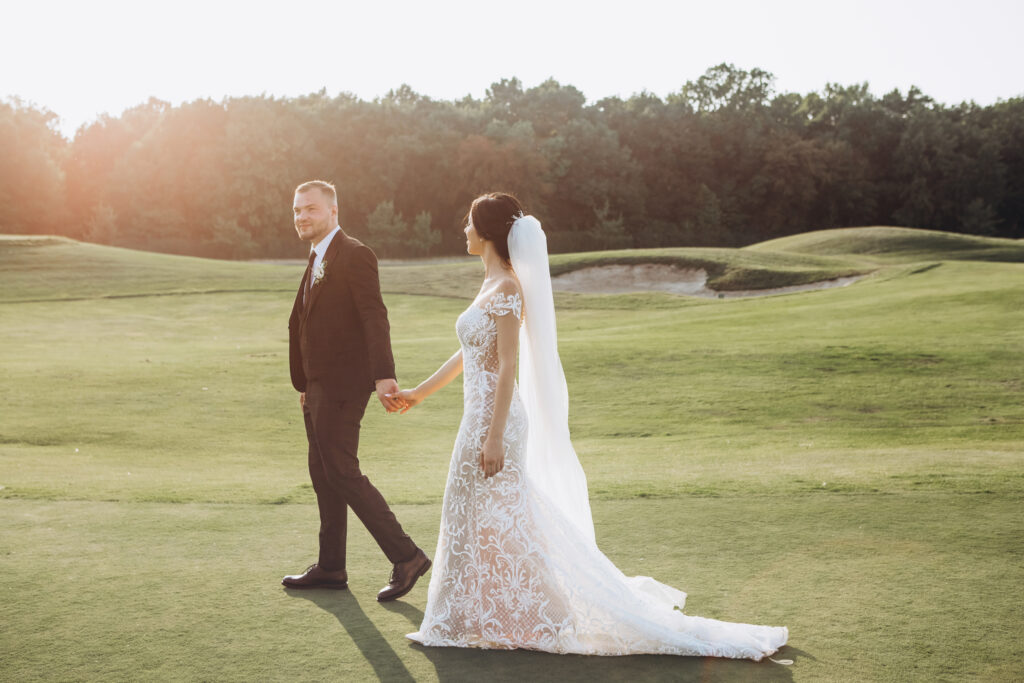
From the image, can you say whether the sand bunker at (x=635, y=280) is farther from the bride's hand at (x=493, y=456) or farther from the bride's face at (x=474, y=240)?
the bride's hand at (x=493, y=456)

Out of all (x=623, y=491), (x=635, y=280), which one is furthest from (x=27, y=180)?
(x=623, y=491)

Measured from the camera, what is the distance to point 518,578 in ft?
15.4

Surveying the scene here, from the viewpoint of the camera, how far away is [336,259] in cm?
546

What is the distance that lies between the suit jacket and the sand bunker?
28246 millimetres

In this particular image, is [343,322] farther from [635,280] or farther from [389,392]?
[635,280]

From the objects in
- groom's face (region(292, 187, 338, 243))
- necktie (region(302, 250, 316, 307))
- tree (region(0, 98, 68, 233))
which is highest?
tree (region(0, 98, 68, 233))

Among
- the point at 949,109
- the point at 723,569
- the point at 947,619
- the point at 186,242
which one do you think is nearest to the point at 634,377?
the point at 723,569

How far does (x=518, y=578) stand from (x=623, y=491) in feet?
10.9

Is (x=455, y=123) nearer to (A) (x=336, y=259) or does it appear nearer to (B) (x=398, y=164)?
(B) (x=398, y=164)

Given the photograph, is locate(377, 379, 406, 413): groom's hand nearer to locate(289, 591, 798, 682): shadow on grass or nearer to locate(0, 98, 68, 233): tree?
locate(289, 591, 798, 682): shadow on grass

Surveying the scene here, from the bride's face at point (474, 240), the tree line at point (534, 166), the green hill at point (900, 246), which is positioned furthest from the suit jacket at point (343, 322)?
the tree line at point (534, 166)

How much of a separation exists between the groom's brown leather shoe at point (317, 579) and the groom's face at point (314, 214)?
2.00 metres

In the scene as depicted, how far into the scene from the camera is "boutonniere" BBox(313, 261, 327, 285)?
5.47 metres

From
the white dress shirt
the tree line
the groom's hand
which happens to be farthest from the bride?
the tree line
